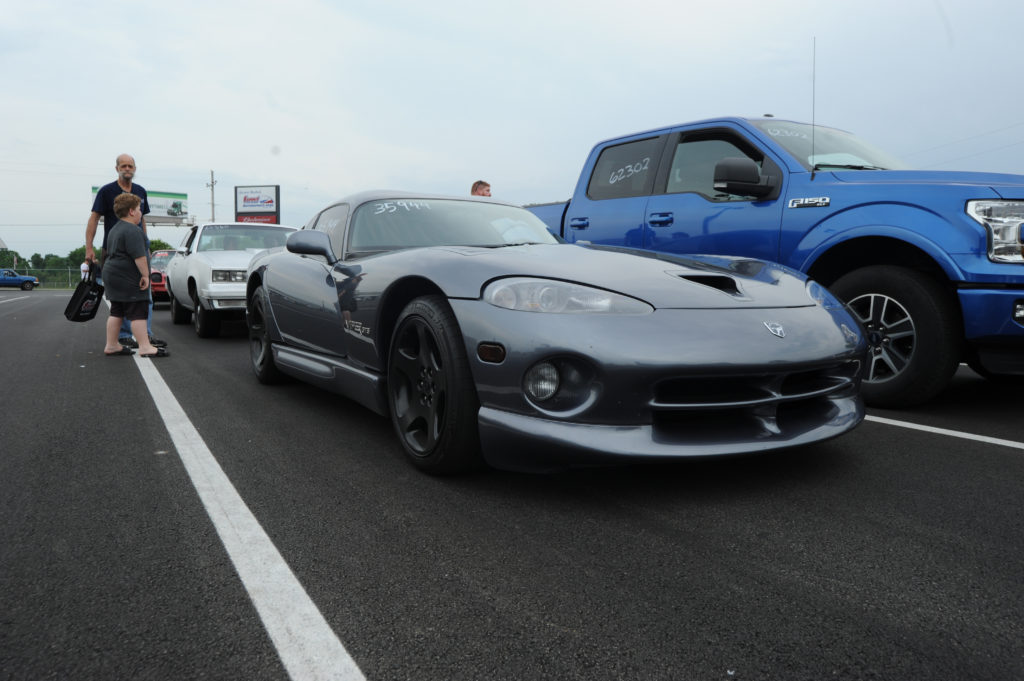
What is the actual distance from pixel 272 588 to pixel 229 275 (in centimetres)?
672

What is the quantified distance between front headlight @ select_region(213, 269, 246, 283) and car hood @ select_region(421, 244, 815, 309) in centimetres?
558

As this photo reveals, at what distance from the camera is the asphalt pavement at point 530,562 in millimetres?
1560

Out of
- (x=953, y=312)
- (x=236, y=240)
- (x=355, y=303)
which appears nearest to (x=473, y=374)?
(x=355, y=303)

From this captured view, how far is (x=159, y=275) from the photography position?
13438 mm

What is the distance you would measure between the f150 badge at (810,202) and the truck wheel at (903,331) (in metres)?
0.43

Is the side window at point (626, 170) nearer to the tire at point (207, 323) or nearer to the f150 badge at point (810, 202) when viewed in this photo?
the f150 badge at point (810, 202)

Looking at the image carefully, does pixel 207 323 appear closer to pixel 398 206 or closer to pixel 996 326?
pixel 398 206

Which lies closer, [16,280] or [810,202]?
[810,202]

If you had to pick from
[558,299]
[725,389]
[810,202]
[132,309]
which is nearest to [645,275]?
[558,299]

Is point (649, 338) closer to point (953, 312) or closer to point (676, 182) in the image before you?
point (953, 312)

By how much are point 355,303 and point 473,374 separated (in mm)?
1052

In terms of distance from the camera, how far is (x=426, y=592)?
185 cm

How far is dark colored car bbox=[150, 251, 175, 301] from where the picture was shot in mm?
13391

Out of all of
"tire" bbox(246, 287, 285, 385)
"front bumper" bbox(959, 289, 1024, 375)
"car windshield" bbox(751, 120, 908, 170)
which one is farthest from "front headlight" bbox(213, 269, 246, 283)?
"front bumper" bbox(959, 289, 1024, 375)
